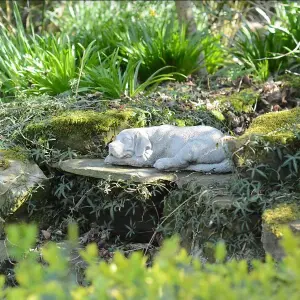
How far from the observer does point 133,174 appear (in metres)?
4.92

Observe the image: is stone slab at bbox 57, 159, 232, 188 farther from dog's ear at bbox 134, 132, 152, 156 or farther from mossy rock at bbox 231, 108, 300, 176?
mossy rock at bbox 231, 108, 300, 176

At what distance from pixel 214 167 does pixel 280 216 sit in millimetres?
1079

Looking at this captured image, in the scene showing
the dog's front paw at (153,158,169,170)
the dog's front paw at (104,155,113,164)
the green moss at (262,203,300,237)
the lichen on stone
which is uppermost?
the green moss at (262,203,300,237)

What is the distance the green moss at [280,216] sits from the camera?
3.78 m

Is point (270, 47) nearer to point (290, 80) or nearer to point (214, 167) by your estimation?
point (290, 80)

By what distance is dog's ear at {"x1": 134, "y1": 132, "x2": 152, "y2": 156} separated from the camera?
5133mm

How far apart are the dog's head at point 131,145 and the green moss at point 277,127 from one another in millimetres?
797

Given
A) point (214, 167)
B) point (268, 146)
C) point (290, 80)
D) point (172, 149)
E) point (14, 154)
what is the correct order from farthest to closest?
point (290, 80) < point (14, 154) < point (172, 149) < point (214, 167) < point (268, 146)

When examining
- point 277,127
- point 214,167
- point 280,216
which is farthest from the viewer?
point 214,167

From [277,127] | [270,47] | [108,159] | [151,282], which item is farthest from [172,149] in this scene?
[151,282]

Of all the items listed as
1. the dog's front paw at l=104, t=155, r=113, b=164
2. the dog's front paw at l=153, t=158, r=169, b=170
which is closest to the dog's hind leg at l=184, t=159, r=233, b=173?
the dog's front paw at l=153, t=158, r=169, b=170

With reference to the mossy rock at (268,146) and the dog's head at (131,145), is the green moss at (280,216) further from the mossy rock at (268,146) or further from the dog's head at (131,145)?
the dog's head at (131,145)

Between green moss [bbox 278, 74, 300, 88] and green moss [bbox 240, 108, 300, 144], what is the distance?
61.2 inches

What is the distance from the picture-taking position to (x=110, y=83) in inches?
249
